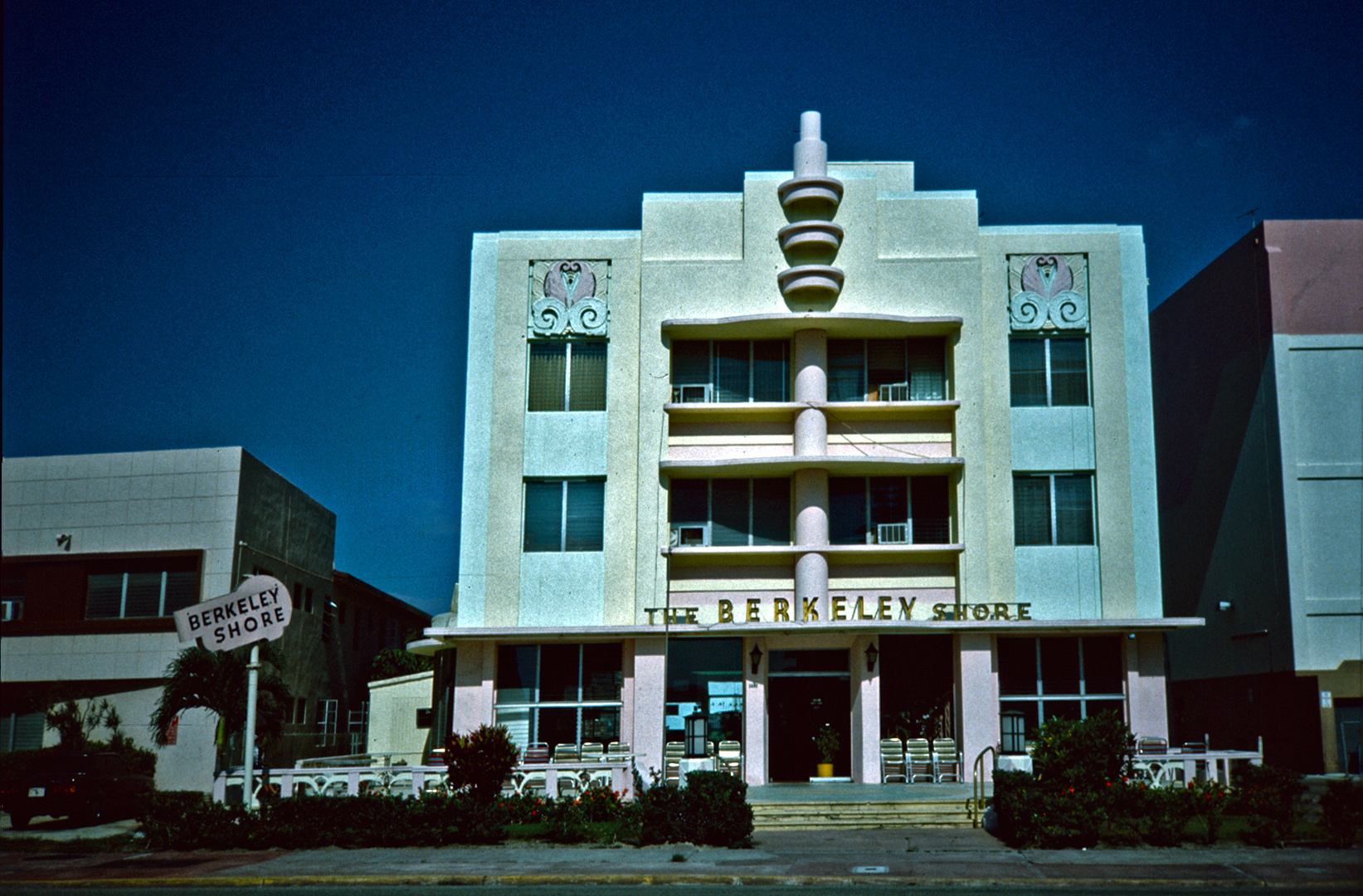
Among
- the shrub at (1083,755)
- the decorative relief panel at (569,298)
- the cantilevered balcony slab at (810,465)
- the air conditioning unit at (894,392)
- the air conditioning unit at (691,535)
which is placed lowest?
the shrub at (1083,755)

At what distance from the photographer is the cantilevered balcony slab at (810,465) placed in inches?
1133

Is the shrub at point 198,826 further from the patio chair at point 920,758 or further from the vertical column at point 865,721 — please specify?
the patio chair at point 920,758

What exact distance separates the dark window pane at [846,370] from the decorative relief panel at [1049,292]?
3.77 meters

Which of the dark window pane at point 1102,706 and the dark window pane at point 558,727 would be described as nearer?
the dark window pane at point 1102,706

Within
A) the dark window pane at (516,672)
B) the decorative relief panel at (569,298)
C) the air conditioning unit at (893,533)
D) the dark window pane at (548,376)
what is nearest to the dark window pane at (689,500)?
the dark window pane at (548,376)

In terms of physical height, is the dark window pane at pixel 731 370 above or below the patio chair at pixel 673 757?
above

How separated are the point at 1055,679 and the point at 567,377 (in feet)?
44.9

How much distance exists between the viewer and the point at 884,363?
3052cm

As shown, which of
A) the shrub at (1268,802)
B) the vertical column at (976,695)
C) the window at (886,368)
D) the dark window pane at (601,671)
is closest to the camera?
the shrub at (1268,802)

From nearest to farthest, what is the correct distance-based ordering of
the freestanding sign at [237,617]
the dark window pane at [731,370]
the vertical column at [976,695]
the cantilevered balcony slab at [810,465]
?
the freestanding sign at [237,617]
the vertical column at [976,695]
the cantilevered balcony slab at [810,465]
the dark window pane at [731,370]

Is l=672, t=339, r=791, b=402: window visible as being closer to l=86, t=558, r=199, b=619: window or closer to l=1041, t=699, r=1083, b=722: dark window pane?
l=1041, t=699, r=1083, b=722: dark window pane

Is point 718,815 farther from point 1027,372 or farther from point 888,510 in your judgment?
point 1027,372

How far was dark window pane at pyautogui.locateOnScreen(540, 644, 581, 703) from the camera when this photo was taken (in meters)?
29.1

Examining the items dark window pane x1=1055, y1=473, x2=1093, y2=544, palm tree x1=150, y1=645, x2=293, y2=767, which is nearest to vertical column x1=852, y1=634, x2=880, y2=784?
dark window pane x1=1055, y1=473, x2=1093, y2=544
